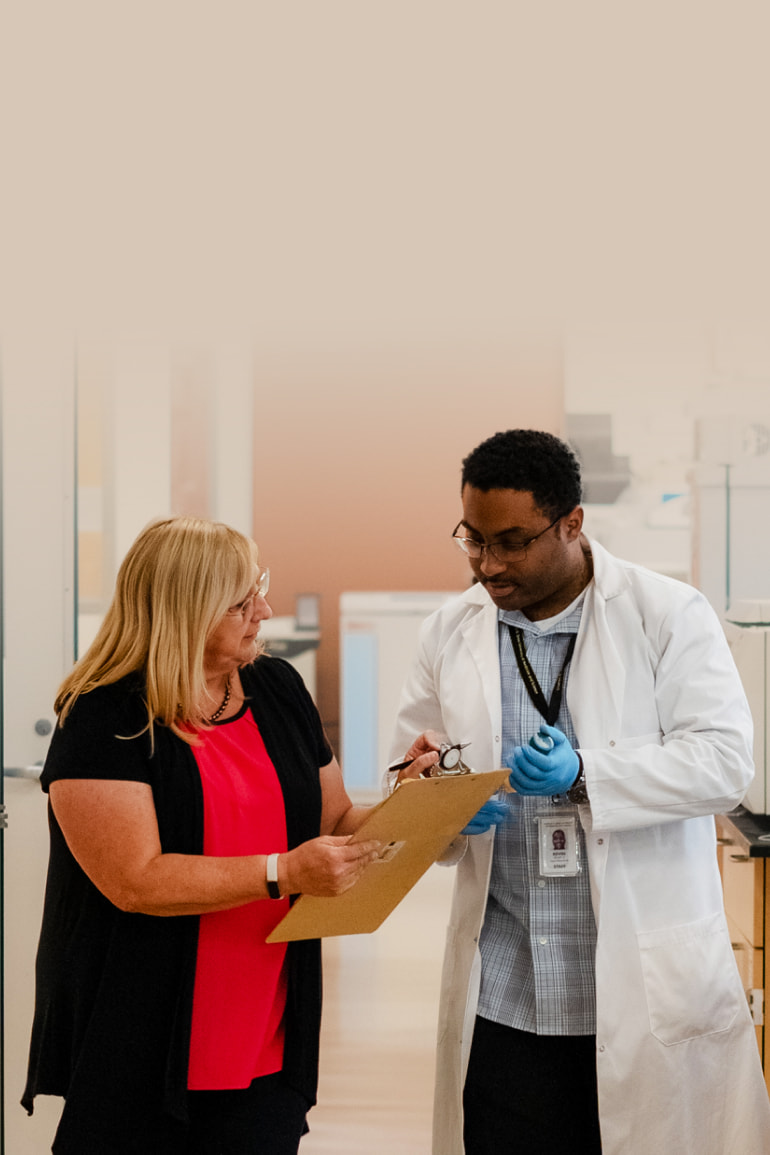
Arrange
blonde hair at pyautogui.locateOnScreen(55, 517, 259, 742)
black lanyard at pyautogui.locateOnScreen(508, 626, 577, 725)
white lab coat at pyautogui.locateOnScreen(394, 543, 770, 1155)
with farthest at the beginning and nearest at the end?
1. black lanyard at pyautogui.locateOnScreen(508, 626, 577, 725)
2. white lab coat at pyautogui.locateOnScreen(394, 543, 770, 1155)
3. blonde hair at pyautogui.locateOnScreen(55, 517, 259, 742)

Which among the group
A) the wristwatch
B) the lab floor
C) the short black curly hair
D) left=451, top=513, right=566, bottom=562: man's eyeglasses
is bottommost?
the lab floor

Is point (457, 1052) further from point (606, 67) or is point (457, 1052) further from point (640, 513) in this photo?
point (640, 513)

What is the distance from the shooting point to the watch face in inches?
58.9

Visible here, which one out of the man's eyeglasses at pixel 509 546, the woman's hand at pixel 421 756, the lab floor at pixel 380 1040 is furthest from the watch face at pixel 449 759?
the lab floor at pixel 380 1040

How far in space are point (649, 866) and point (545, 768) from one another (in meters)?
0.24

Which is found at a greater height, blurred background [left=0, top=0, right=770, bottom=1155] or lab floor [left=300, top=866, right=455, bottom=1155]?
blurred background [left=0, top=0, right=770, bottom=1155]

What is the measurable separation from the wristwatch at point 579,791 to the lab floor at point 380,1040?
1.51 meters

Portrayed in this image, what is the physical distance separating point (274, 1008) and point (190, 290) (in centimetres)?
425

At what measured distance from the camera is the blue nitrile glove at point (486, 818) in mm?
1524

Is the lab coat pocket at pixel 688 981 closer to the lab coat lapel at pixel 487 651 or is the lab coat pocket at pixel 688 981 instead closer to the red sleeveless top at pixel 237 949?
the lab coat lapel at pixel 487 651

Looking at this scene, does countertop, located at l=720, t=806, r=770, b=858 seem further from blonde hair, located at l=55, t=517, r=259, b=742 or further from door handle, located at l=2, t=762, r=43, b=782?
door handle, located at l=2, t=762, r=43, b=782

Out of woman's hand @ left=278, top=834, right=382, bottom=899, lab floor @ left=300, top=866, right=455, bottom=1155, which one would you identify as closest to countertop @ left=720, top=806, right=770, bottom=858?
lab floor @ left=300, top=866, right=455, bottom=1155

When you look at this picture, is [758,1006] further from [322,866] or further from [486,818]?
[322,866]

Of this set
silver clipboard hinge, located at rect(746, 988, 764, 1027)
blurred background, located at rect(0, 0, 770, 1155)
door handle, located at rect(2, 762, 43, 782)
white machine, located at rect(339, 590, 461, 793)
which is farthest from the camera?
white machine, located at rect(339, 590, 461, 793)
